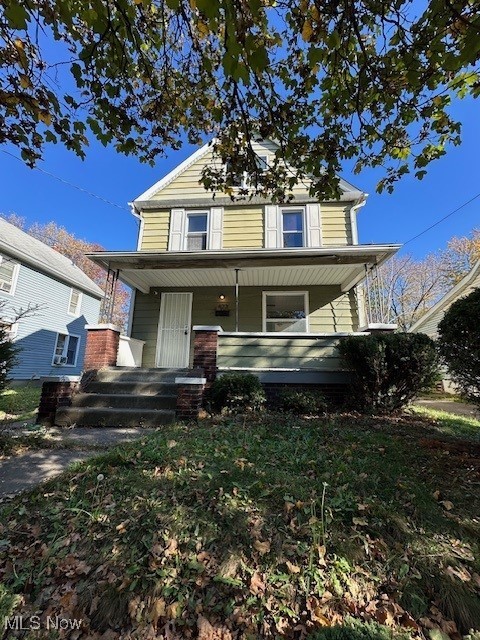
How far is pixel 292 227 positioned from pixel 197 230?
3003 millimetres

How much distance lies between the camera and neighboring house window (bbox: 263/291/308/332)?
28.8ft

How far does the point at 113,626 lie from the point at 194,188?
408 inches

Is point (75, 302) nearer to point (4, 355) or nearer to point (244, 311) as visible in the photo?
point (244, 311)

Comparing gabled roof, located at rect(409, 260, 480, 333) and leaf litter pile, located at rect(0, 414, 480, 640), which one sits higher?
gabled roof, located at rect(409, 260, 480, 333)

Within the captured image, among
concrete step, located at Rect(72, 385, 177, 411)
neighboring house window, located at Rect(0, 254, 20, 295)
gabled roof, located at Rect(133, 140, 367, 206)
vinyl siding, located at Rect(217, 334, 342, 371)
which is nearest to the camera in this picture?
concrete step, located at Rect(72, 385, 177, 411)

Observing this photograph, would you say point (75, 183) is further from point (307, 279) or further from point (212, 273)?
point (307, 279)

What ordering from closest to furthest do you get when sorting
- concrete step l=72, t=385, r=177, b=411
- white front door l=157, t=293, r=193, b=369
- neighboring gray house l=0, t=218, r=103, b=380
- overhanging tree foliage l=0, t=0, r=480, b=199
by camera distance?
overhanging tree foliage l=0, t=0, r=480, b=199
concrete step l=72, t=385, r=177, b=411
white front door l=157, t=293, r=193, b=369
neighboring gray house l=0, t=218, r=103, b=380

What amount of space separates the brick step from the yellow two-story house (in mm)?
2881

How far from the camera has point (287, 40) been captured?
3307mm

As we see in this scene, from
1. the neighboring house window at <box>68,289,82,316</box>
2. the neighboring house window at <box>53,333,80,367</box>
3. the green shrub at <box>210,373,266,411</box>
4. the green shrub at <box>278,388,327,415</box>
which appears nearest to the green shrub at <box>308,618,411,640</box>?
the green shrub at <box>210,373,266,411</box>

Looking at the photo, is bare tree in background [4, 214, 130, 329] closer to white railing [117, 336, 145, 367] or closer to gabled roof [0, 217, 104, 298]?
gabled roof [0, 217, 104, 298]

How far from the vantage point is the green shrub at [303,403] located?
18.2ft

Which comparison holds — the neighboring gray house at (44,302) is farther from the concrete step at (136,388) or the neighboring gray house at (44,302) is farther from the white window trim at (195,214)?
the concrete step at (136,388)

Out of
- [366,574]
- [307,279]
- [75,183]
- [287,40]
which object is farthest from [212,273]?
[75,183]
